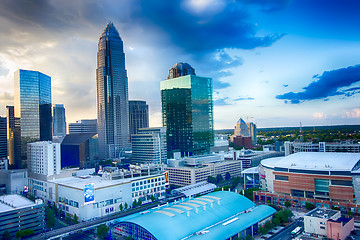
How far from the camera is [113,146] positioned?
182 metres

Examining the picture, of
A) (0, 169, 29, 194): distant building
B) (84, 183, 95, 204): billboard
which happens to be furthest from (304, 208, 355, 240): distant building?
(0, 169, 29, 194): distant building

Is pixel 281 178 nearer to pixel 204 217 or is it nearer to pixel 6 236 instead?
pixel 204 217

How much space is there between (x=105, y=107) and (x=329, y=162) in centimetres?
14246

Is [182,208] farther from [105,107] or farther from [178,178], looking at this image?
[105,107]

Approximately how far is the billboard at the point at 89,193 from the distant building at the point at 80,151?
85479 millimetres

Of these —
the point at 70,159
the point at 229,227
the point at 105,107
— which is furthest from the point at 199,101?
the point at 229,227

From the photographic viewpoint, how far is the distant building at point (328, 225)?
4603cm

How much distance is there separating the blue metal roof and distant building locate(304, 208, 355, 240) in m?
9.13

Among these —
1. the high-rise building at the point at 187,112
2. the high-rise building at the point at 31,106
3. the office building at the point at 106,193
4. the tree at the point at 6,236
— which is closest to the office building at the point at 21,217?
the tree at the point at 6,236

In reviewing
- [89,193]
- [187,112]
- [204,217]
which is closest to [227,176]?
[187,112]

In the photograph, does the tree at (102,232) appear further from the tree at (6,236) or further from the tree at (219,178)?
the tree at (219,178)

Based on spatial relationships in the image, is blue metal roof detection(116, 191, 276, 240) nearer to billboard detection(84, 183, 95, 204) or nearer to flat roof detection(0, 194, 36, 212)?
billboard detection(84, 183, 95, 204)

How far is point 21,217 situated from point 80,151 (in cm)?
9139

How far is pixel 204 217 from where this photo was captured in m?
51.9
